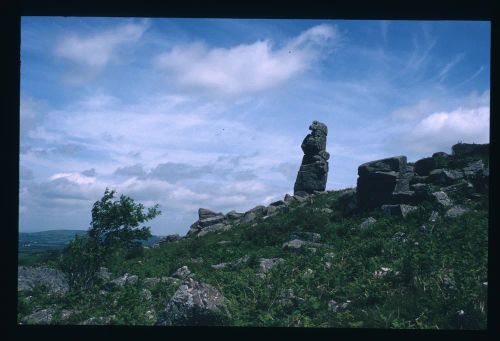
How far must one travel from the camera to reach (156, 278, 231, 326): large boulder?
637 cm

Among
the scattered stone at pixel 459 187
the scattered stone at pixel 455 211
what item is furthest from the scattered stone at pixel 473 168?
the scattered stone at pixel 455 211

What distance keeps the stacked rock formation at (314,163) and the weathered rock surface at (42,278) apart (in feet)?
68.9

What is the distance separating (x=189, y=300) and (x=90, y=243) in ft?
21.1

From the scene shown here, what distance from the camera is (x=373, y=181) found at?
19344mm

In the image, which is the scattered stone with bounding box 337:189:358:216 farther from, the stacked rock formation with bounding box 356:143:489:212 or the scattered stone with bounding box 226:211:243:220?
the scattered stone with bounding box 226:211:243:220

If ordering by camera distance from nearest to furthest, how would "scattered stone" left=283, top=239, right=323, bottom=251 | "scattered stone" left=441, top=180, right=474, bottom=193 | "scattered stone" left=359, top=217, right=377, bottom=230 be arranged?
"scattered stone" left=283, top=239, right=323, bottom=251, "scattered stone" left=359, top=217, right=377, bottom=230, "scattered stone" left=441, top=180, right=474, bottom=193

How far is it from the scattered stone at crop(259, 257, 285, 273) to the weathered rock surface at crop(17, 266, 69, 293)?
17.4 ft

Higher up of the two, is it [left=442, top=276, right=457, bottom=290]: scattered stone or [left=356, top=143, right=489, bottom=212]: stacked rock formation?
[left=356, top=143, right=489, bottom=212]: stacked rock formation

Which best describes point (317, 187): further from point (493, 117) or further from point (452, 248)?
point (493, 117)

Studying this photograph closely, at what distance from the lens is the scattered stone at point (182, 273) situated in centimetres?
1083

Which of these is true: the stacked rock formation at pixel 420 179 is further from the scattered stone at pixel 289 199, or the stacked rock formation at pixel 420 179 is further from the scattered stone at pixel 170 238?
the scattered stone at pixel 170 238

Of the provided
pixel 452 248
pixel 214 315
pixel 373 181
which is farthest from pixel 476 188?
pixel 214 315

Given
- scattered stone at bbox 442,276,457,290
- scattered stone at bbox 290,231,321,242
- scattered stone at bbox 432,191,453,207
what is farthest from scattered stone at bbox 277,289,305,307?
scattered stone at bbox 432,191,453,207

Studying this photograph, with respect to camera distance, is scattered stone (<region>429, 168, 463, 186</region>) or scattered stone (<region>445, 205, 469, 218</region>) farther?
scattered stone (<region>429, 168, 463, 186</region>)
